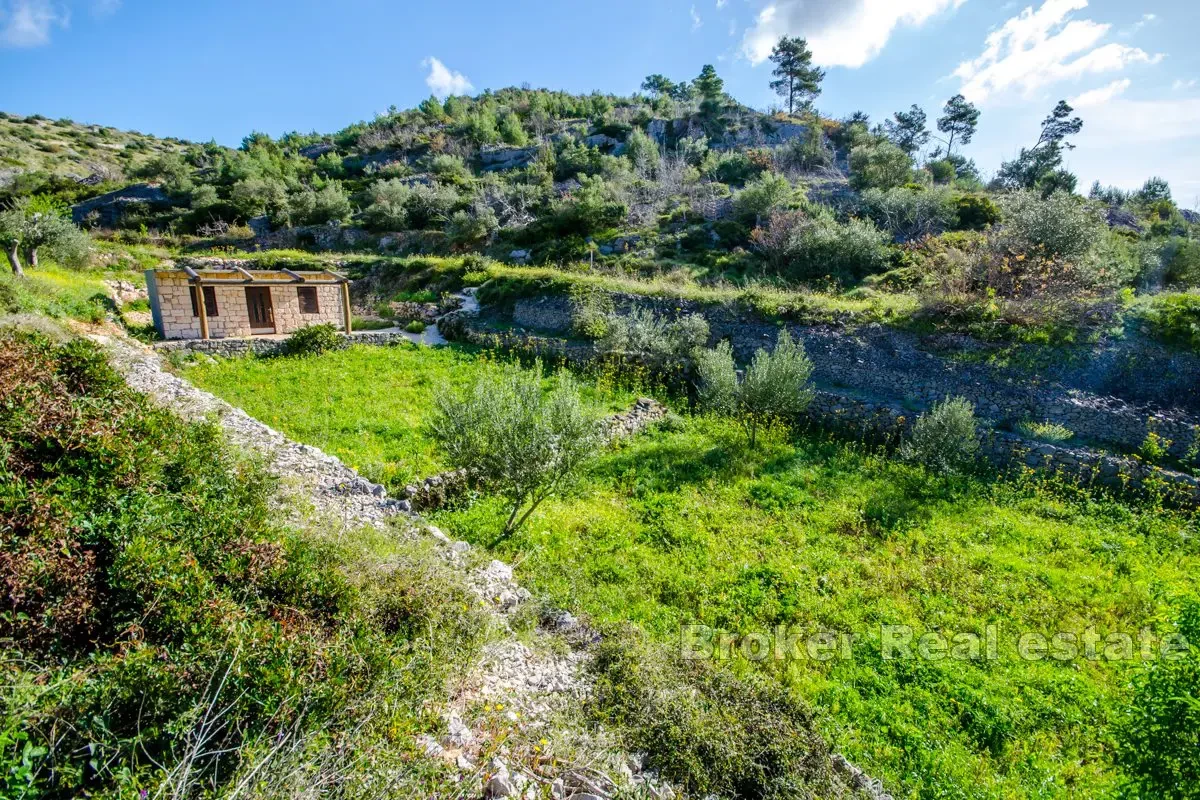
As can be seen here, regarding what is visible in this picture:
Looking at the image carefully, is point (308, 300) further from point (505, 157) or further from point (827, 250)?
point (505, 157)

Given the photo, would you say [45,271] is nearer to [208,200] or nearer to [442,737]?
[208,200]

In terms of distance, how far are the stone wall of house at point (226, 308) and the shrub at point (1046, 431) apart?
1028 inches

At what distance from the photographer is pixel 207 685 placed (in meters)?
3.28

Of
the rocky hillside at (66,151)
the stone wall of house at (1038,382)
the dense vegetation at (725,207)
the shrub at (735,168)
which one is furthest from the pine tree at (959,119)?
the rocky hillside at (66,151)

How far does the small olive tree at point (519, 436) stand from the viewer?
7.64m

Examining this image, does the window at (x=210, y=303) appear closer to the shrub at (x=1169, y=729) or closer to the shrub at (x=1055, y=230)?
the shrub at (x=1169, y=729)

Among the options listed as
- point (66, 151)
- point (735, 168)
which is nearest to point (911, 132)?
point (735, 168)

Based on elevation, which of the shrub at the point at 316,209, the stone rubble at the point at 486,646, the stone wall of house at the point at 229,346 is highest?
the shrub at the point at 316,209

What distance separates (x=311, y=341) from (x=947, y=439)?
21007mm

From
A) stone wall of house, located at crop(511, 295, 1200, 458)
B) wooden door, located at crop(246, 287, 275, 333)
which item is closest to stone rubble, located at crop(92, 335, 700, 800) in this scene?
wooden door, located at crop(246, 287, 275, 333)

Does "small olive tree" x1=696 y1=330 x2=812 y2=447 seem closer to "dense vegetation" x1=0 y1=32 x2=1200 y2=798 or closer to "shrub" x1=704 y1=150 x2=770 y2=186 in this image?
"dense vegetation" x1=0 y1=32 x2=1200 y2=798

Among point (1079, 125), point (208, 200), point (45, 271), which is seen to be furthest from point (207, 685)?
point (1079, 125)

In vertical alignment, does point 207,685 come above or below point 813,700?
above

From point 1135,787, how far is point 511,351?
18243 mm
